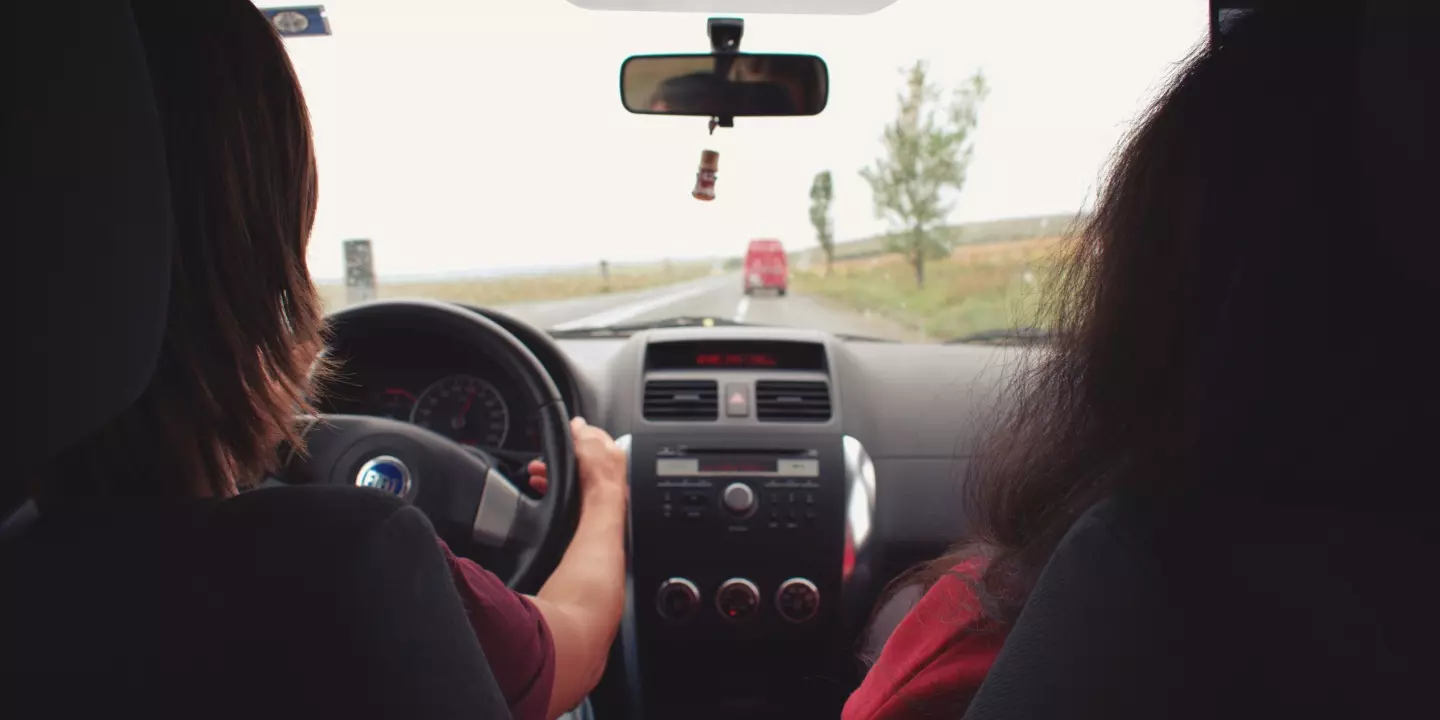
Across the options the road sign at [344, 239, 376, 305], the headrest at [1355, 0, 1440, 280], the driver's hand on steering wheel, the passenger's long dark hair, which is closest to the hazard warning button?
the driver's hand on steering wheel

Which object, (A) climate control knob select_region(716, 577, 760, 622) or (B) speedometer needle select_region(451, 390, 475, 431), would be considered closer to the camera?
(B) speedometer needle select_region(451, 390, 475, 431)

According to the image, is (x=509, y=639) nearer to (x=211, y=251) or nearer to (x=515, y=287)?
(x=211, y=251)

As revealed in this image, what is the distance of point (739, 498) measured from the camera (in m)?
3.69

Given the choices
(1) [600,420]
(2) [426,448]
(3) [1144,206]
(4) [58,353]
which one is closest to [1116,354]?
(3) [1144,206]

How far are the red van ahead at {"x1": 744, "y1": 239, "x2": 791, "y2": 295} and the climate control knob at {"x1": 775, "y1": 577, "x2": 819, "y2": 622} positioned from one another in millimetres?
1589

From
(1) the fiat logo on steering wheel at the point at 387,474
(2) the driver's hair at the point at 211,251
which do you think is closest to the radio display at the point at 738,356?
(1) the fiat logo on steering wheel at the point at 387,474

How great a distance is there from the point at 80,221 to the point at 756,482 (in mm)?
2801

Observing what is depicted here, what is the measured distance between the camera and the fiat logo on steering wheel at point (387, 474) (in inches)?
111

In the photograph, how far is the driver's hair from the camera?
1358 mm

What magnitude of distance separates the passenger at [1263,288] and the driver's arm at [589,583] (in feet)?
3.61

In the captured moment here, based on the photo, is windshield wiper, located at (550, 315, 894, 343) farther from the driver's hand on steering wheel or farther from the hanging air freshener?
the driver's hand on steering wheel

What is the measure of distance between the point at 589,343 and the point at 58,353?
10.3ft

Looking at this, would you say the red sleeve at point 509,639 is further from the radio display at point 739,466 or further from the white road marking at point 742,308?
the white road marking at point 742,308

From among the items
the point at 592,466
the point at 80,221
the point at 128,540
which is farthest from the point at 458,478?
the point at 80,221
